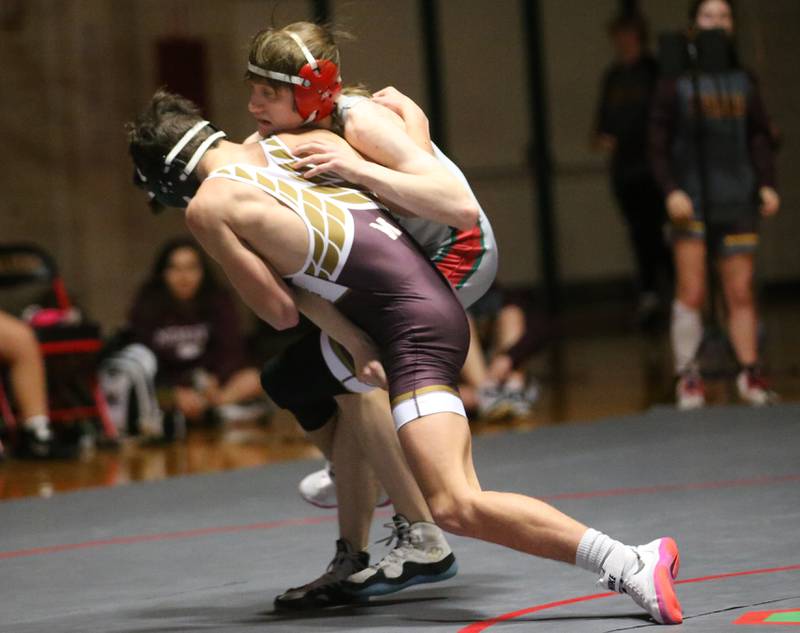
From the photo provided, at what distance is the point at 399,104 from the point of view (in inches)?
129

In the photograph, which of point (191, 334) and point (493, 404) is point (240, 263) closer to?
point (493, 404)

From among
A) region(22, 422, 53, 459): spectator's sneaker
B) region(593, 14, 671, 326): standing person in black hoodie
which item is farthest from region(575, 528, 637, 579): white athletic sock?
region(593, 14, 671, 326): standing person in black hoodie

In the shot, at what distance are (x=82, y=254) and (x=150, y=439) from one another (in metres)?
2.05

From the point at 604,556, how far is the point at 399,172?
0.80 m

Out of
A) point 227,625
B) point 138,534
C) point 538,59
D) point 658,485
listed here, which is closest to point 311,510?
point 138,534

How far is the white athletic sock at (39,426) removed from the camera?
6.09 m

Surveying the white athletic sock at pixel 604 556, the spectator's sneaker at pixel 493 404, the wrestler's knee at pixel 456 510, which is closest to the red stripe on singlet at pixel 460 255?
the wrestler's knee at pixel 456 510

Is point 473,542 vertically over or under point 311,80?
under

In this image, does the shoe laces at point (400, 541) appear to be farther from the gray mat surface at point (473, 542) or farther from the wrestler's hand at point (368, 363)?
the wrestler's hand at point (368, 363)

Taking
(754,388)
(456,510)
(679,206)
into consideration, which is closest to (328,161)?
(456,510)

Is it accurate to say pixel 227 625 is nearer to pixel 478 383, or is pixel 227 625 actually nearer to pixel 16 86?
pixel 478 383

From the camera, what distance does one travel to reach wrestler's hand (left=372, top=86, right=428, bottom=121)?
10.7ft

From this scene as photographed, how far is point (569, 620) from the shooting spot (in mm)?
2939

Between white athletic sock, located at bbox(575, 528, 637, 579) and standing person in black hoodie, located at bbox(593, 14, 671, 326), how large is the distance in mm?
6157
